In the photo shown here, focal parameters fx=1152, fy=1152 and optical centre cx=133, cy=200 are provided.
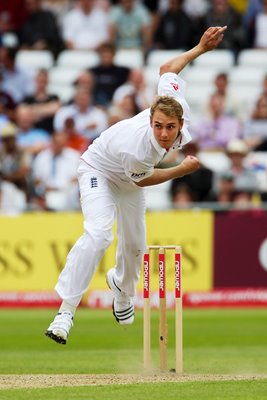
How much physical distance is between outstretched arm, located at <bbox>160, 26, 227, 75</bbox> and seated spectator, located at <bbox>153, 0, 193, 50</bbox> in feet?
29.2

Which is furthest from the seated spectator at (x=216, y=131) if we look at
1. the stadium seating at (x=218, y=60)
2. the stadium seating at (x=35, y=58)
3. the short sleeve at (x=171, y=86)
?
the short sleeve at (x=171, y=86)

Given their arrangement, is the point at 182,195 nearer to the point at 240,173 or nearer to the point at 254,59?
the point at 240,173

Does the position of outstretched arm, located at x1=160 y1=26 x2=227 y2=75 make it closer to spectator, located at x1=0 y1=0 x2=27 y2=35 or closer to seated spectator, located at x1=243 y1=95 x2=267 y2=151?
seated spectator, located at x1=243 y1=95 x2=267 y2=151

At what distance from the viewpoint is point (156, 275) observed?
12766mm

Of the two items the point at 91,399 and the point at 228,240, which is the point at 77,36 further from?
the point at 91,399

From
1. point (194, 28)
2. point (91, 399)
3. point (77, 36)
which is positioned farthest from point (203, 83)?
point (91, 399)

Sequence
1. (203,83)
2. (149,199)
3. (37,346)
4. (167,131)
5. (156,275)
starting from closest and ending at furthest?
(167,131), (37,346), (156,275), (149,199), (203,83)

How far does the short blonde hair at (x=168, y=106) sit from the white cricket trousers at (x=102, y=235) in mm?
742

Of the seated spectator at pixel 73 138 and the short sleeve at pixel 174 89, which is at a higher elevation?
the short sleeve at pixel 174 89

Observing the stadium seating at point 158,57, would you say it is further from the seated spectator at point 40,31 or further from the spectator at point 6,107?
the spectator at point 6,107

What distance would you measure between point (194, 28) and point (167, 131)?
977 cm

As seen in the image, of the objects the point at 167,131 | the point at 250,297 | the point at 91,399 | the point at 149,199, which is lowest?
the point at 250,297

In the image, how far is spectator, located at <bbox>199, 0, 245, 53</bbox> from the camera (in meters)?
16.2

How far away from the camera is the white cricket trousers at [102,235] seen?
7.17 meters
